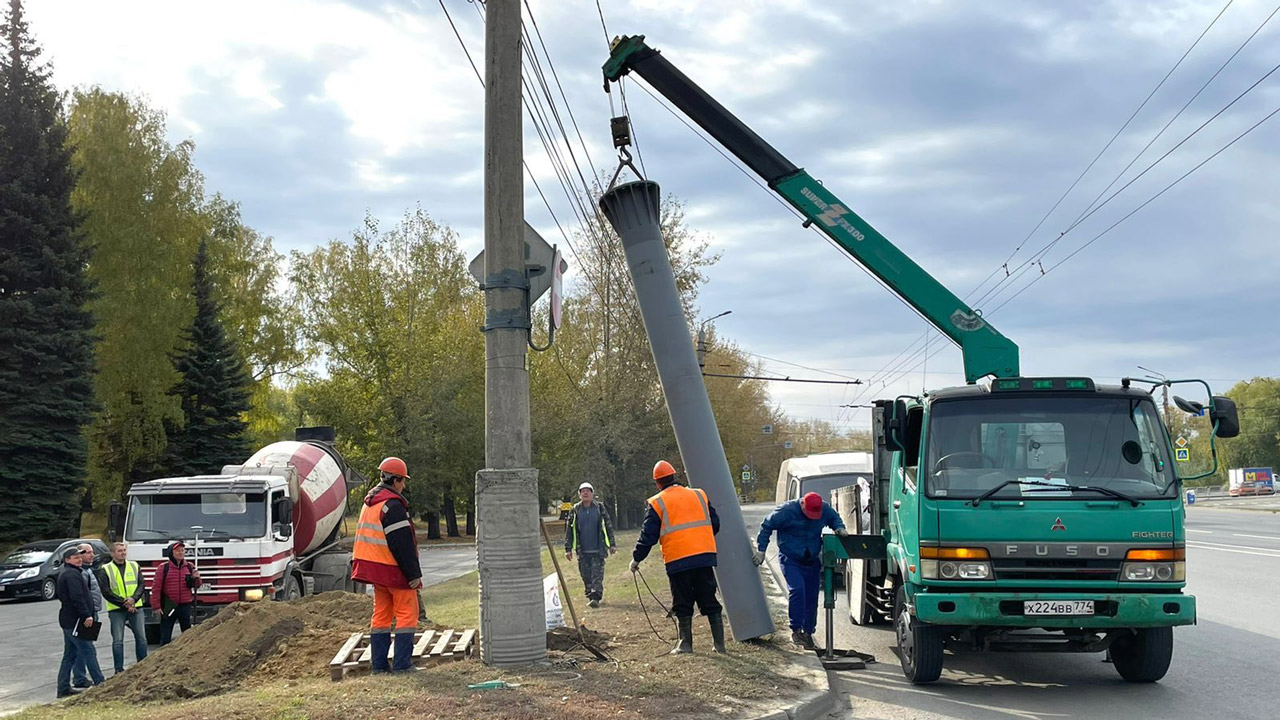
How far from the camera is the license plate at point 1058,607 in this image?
8.10 meters

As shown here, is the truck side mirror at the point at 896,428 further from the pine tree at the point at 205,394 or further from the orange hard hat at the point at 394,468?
the pine tree at the point at 205,394

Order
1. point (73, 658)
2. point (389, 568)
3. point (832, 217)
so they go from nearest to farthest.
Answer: point (389, 568) → point (73, 658) → point (832, 217)

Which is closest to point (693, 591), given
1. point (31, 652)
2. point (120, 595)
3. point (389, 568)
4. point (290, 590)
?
point (389, 568)

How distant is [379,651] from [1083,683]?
6.09 metres

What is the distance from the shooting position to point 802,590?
1075 cm

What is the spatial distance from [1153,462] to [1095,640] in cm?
157

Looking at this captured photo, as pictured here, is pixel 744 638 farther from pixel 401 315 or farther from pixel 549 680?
pixel 401 315

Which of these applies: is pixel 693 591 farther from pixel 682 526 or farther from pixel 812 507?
pixel 812 507

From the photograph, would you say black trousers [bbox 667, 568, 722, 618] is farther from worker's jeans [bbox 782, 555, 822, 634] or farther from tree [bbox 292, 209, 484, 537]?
tree [bbox 292, 209, 484, 537]

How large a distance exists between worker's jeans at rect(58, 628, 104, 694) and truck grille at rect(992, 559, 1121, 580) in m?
9.63

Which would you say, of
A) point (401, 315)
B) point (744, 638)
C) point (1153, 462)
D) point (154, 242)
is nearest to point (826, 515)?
point (744, 638)

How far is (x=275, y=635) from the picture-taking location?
11.8 meters

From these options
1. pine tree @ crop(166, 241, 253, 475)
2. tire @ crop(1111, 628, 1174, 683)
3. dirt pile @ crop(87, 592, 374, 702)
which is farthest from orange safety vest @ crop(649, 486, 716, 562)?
pine tree @ crop(166, 241, 253, 475)

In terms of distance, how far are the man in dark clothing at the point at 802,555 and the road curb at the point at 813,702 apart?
1.04 metres
